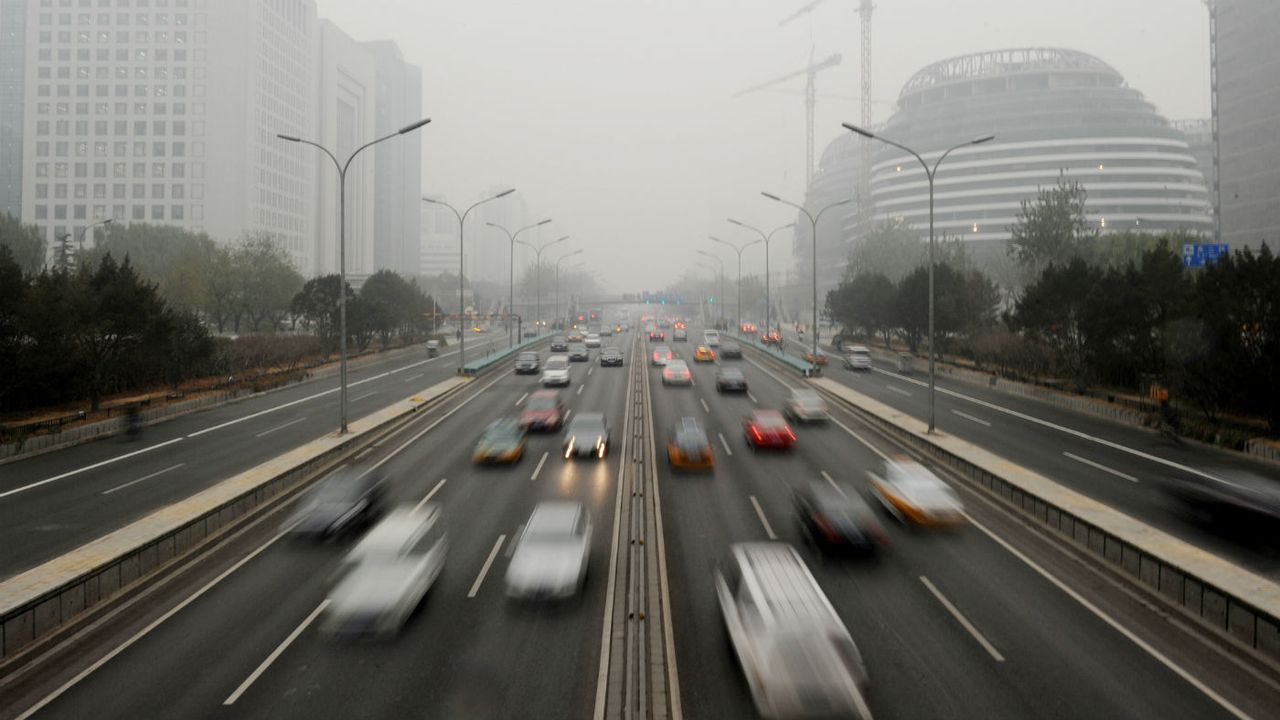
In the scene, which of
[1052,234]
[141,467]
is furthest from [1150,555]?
[1052,234]

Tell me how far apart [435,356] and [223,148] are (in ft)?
234

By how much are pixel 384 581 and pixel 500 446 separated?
44.2 feet

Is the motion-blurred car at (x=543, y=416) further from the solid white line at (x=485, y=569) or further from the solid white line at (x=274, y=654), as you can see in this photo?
the solid white line at (x=274, y=654)

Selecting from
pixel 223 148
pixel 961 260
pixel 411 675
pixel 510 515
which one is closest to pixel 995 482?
pixel 510 515

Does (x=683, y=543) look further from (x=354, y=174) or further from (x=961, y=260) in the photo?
(x=354, y=174)

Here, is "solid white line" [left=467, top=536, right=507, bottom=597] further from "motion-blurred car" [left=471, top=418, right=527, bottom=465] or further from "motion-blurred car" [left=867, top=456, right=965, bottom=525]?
"motion-blurred car" [left=867, top=456, right=965, bottom=525]

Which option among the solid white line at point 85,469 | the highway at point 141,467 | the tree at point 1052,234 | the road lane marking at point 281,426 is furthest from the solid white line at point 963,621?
the tree at point 1052,234

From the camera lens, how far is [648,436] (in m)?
32.2

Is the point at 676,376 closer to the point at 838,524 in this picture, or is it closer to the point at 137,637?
the point at 838,524

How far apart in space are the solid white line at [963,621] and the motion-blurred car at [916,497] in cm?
339

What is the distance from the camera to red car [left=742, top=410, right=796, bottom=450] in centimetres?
2939

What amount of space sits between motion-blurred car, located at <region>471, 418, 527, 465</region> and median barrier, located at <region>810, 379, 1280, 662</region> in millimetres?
15464

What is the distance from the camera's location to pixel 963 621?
14.1 metres

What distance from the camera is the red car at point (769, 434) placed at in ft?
96.4
